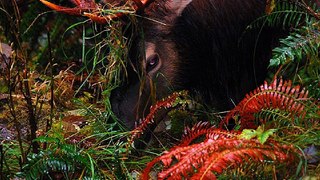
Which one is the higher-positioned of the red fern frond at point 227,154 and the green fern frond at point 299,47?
the green fern frond at point 299,47

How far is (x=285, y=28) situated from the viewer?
4707 millimetres

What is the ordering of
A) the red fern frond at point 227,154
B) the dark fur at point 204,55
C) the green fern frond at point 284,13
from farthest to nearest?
the dark fur at point 204,55 < the green fern frond at point 284,13 < the red fern frond at point 227,154

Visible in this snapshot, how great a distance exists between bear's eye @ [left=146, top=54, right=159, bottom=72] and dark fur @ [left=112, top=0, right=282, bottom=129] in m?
0.04

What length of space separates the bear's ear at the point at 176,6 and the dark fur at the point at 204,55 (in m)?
0.03

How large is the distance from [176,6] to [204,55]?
0.42m

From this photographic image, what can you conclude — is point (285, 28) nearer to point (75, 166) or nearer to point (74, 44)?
point (75, 166)

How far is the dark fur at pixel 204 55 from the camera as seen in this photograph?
4523 millimetres

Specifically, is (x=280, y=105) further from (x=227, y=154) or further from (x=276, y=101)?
(x=227, y=154)

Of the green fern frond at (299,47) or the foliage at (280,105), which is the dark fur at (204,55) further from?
the foliage at (280,105)

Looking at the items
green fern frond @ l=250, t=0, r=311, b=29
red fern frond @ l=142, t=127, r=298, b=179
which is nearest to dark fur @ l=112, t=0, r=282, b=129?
green fern frond @ l=250, t=0, r=311, b=29

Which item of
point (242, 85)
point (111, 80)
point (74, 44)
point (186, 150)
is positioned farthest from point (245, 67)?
point (74, 44)

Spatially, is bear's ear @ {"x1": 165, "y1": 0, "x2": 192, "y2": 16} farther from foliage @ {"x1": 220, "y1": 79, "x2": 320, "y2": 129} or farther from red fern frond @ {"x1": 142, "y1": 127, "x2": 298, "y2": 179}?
red fern frond @ {"x1": 142, "y1": 127, "x2": 298, "y2": 179}

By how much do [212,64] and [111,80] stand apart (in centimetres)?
78

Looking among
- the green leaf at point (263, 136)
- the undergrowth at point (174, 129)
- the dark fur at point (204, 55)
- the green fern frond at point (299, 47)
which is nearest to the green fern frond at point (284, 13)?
the undergrowth at point (174, 129)
